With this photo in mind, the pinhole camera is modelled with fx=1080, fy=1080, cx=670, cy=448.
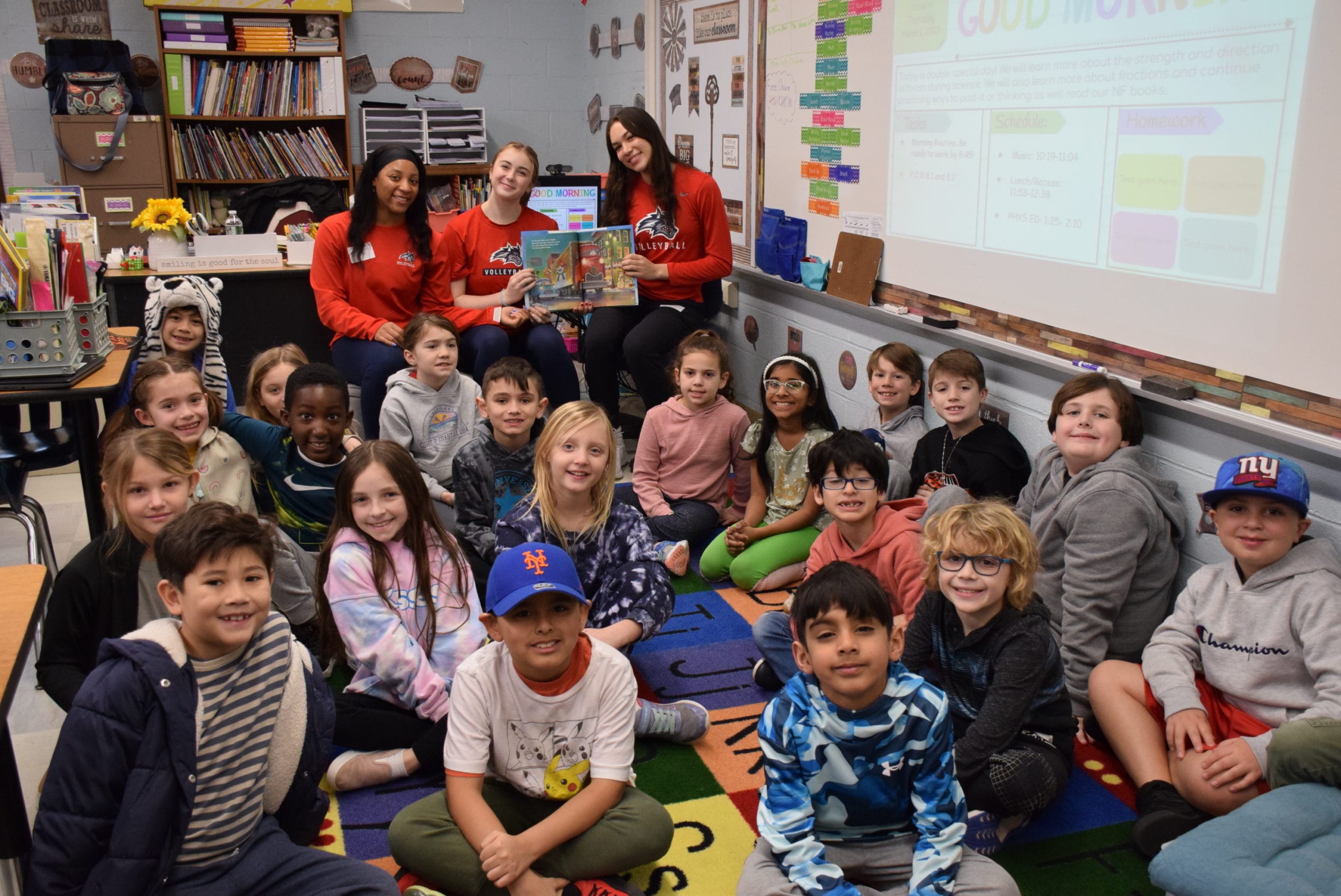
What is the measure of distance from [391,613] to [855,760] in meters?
1.11

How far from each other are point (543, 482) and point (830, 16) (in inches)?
87.3

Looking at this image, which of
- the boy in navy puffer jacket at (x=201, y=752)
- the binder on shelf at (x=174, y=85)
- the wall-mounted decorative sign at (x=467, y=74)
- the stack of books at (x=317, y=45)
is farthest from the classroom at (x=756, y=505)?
the wall-mounted decorative sign at (x=467, y=74)

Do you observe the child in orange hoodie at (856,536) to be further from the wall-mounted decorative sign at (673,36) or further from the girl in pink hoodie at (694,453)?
the wall-mounted decorative sign at (673,36)

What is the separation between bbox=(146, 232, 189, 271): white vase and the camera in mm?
4520

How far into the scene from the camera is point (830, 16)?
380 cm

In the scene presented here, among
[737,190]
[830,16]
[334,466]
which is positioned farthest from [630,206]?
[334,466]

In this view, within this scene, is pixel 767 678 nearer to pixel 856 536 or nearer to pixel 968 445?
pixel 856 536

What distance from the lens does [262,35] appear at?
20.3ft

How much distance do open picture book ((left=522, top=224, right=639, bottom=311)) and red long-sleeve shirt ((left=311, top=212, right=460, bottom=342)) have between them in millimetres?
347

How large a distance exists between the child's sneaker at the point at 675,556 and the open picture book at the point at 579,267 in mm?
1496

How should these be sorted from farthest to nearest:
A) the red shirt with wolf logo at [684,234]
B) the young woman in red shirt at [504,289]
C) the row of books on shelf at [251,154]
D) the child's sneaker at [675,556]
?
the row of books on shelf at [251,154] → the red shirt with wolf logo at [684,234] → the young woman in red shirt at [504,289] → the child's sneaker at [675,556]

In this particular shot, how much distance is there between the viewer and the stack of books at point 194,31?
608 centimetres

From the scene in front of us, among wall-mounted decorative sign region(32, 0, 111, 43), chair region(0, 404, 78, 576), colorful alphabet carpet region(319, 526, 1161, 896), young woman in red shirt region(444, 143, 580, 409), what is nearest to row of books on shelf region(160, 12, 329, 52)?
wall-mounted decorative sign region(32, 0, 111, 43)

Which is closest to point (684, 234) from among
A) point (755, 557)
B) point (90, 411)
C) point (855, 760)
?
point (755, 557)
